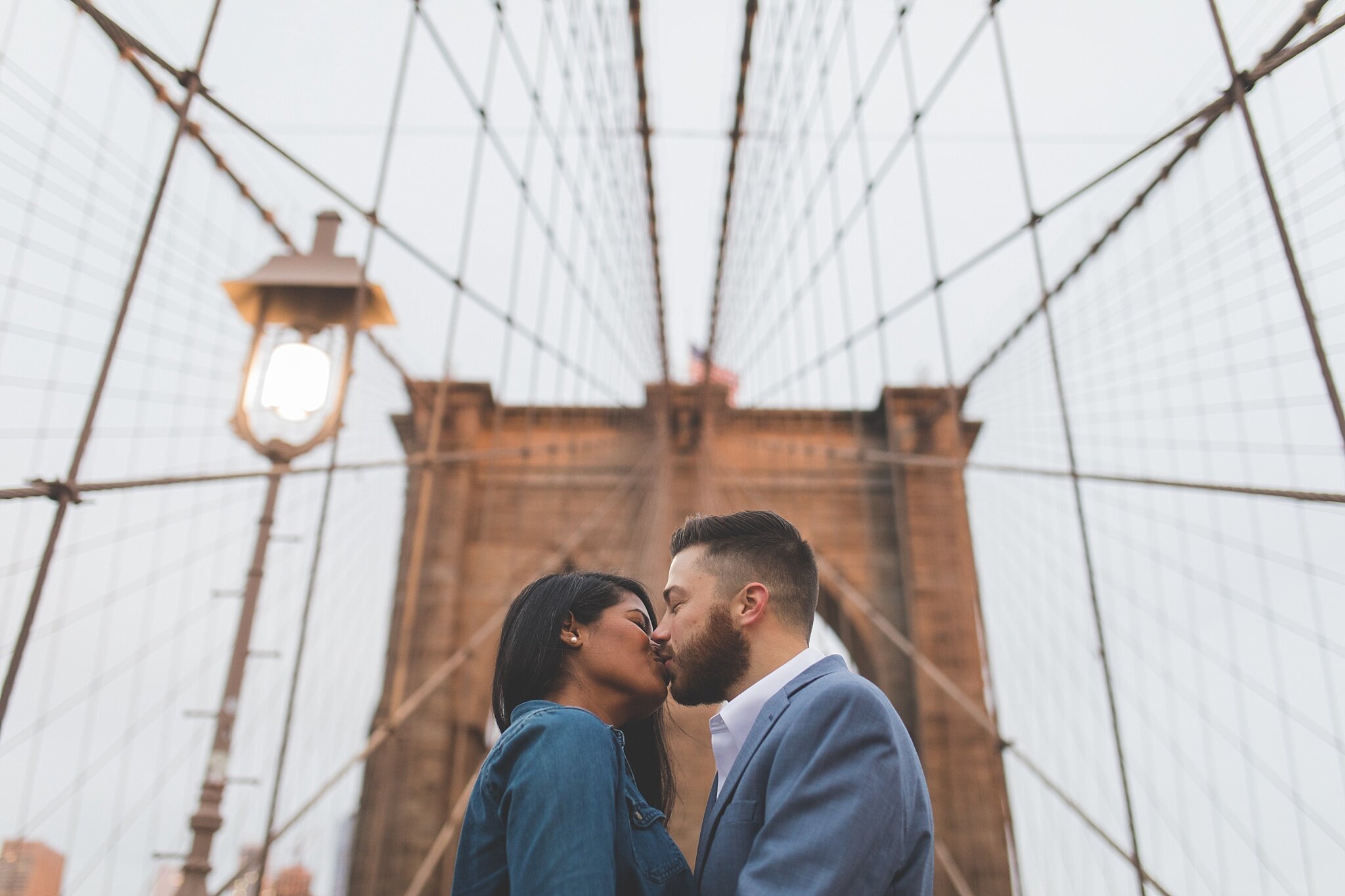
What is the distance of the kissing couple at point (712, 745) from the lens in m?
0.90

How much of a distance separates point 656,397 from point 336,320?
22.6ft

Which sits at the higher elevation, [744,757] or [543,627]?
[543,627]

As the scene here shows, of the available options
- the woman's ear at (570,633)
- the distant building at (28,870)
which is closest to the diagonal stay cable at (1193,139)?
the woman's ear at (570,633)

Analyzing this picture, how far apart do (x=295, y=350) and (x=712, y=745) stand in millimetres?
2547

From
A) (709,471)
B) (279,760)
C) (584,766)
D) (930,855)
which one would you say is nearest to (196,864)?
(279,760)

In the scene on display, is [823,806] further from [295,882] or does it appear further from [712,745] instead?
[295,882]

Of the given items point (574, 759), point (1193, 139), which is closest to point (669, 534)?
point (1193, 139)

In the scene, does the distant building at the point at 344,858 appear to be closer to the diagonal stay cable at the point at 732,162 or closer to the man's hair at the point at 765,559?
the diagonal stay cable at the point at 732,162

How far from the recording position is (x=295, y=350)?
126 inches

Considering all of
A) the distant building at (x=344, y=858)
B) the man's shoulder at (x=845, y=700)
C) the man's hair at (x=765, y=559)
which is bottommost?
the distant building at (x=344, y=858)

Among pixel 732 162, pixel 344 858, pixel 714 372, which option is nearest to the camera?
pixel 732 162

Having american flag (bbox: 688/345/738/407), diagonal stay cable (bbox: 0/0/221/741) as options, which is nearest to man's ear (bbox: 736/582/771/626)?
diagonal stay cable (bbox: 0/0/221/741)

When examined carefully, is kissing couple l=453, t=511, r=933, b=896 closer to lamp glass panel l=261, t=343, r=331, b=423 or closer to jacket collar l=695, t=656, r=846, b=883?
jacket collar l=695, t=656, r=846, b=883

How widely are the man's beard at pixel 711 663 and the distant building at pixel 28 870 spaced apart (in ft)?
6.24
